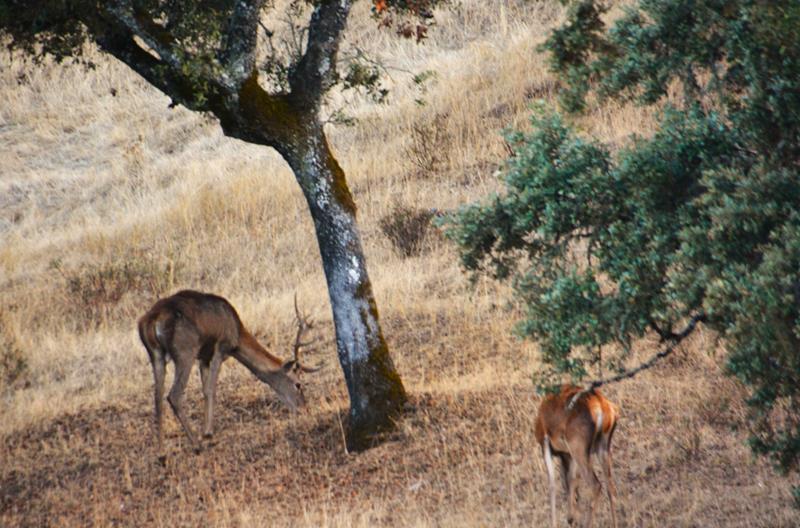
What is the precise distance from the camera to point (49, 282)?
21.8 meters

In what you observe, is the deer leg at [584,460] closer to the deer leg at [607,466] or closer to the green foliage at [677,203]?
the deer leg at [607,466]

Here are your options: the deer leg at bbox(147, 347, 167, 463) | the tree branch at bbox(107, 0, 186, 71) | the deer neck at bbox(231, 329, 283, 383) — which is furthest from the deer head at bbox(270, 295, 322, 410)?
the tree branch at bbox(107, 0, 186, 71)

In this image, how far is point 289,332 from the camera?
17312 mm

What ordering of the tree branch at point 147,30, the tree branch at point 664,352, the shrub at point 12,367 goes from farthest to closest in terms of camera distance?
the shrub at point 12,367
the tree branch at point 147,30
the tree branch at point 664,352

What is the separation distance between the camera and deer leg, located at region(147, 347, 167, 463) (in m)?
13.3

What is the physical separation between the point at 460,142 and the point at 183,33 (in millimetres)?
10827

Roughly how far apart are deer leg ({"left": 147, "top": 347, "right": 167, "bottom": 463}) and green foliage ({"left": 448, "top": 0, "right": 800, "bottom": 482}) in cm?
515

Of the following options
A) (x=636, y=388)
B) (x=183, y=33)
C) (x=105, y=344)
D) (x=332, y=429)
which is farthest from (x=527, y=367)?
(x=105, y=344)

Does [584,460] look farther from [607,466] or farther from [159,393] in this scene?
[159,393]

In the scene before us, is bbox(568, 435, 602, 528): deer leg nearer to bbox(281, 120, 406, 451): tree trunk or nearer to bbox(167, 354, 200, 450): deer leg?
bbox(281, 120, 406, 451): tree trunk

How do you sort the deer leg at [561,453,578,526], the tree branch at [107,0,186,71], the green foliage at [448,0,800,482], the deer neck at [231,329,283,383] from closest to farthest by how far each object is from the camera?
the green foliage at [448,0,800,482] < the deer leg at [561,453,578,526] < the tree branch at [107,0,186,71] < the deer neck at [231,329,283,383]

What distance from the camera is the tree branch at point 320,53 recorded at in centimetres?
1240

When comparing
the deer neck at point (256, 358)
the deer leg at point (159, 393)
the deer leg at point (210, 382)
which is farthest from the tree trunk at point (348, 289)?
the deer leg at point (159, 393)

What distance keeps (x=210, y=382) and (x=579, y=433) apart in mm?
5829
